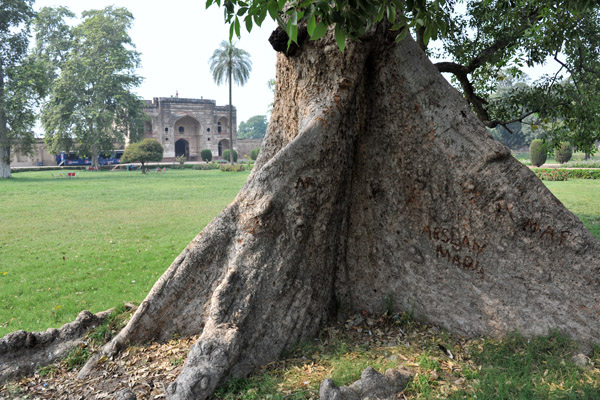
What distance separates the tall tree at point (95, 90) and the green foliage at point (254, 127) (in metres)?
65.8

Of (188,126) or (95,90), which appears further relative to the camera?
(188,126)

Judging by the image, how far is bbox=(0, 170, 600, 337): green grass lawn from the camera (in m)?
6.64

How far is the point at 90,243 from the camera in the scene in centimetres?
1075

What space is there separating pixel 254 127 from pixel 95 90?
242 feet

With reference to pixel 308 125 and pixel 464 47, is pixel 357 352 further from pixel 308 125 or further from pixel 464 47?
pixel 464 47

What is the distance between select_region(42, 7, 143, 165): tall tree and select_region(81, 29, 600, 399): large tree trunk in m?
38.4

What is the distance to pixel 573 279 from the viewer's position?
3.95 meters

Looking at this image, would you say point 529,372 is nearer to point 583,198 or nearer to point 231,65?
point 583,198

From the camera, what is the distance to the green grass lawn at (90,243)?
21.8 feet

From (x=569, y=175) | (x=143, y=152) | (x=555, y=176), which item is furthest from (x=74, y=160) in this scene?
(x=569, y=175)

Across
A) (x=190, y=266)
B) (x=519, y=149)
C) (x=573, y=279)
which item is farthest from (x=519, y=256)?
(x=519, y=149)

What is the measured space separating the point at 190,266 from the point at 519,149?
234 feet

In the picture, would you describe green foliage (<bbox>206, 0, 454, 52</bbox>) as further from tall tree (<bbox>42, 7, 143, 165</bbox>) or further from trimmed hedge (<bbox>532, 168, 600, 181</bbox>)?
tall tree (<bbox>42, 7, 143, 165</bbox>)

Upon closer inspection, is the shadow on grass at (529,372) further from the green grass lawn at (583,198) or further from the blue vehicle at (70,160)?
the blue vehicle at (70,160)
